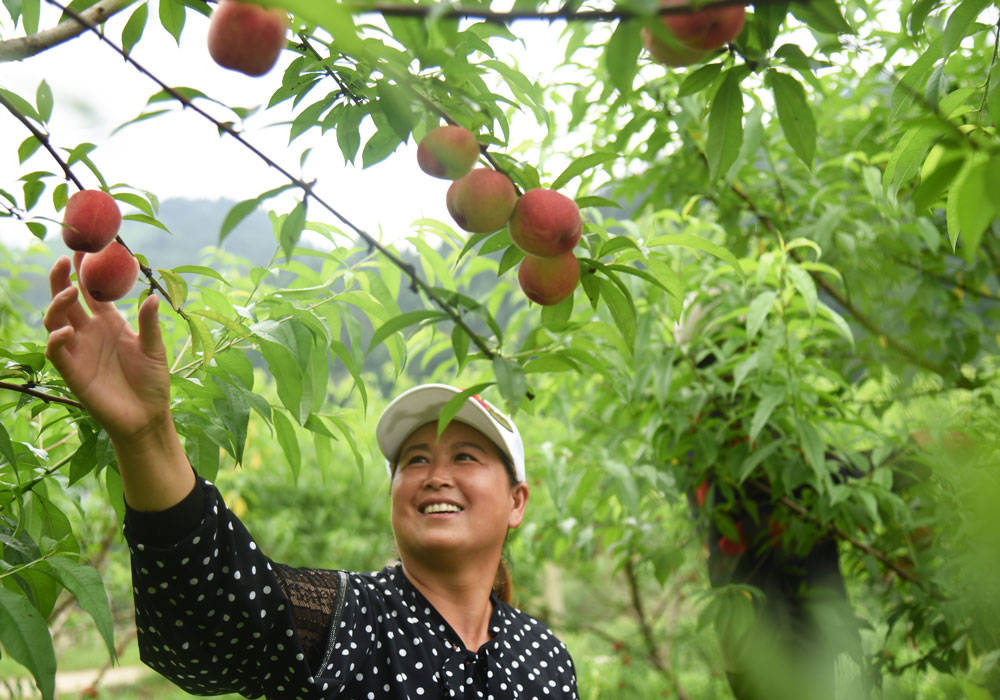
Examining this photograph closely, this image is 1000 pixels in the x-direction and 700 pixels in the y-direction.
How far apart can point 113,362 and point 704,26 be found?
0.52 meters

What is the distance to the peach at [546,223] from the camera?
23.9 inches

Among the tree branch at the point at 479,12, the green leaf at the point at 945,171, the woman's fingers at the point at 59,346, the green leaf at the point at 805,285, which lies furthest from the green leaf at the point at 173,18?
the green leaf at the point at 805,285

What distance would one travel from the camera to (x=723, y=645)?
1569 mm

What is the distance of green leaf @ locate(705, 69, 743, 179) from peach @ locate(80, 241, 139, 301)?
0.49 metres

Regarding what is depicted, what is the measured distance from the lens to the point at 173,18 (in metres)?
0.75

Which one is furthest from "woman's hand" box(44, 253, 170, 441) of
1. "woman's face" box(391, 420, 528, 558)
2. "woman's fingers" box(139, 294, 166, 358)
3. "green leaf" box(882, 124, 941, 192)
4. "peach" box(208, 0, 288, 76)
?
"green leaf" box(882, 124, 941, 192)

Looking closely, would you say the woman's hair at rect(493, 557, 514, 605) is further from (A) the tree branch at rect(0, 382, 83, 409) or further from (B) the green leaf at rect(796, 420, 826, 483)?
(A) the tree branch at rect(0, 382, 83, 409)

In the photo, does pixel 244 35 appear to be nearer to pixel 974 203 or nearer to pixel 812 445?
pixel 974 203

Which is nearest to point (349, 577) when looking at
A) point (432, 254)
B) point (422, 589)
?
point (422, 589)

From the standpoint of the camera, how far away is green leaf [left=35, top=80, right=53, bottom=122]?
2.19 feet

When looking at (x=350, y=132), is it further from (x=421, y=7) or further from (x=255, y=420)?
(x=255, y=420)

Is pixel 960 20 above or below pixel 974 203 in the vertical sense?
above

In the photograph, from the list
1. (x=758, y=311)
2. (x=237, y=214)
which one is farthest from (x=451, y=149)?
(x=758, y=311)

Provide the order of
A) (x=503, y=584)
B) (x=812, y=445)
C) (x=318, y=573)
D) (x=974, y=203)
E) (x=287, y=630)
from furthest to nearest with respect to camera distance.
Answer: (x=503, y=584)
(x=812, y=445)
(x=318, y=573)
(x=287, y=630)
(x=974, y=203)
